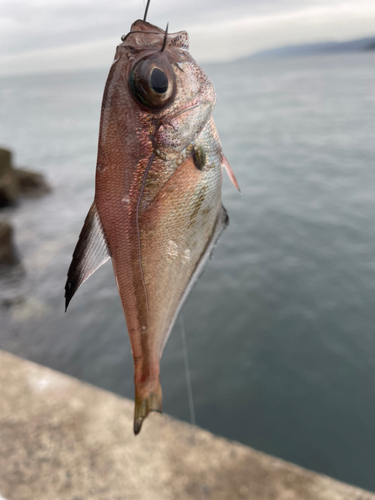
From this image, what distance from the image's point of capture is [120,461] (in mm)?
→ 4098

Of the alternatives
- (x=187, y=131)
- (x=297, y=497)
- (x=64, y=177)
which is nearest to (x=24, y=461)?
(x=297, y=497)

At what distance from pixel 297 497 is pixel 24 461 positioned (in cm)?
291

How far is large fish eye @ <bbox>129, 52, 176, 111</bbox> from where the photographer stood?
1.17m

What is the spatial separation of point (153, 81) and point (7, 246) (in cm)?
1235

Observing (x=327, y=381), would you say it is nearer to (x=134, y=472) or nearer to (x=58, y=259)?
(x=134, y=472)

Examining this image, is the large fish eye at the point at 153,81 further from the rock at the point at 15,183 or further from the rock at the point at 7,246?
the rock at the point at 15,183

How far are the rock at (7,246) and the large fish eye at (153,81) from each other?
11.6m

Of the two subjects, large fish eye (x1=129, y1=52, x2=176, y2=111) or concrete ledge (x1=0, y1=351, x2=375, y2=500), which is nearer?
large fish eye (x1=129, y1=52, x2=176, y2=111)

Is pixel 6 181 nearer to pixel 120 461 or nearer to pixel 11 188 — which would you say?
pixel 11 188

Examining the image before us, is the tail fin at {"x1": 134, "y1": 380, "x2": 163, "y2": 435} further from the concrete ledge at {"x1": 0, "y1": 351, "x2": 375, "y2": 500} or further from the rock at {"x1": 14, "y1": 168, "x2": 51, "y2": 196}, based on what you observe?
the rock at {"x1": 14, "y1": 168, "x2": 51, "y2": 196}

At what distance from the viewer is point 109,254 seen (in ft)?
4.43

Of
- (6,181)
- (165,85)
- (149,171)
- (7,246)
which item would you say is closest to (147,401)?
(149,171)

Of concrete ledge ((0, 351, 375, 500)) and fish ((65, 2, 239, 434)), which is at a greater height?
fish ((65, 2, 239, 434))

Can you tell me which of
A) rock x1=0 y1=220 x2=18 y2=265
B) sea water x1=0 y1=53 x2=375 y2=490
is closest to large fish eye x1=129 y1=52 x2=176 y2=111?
sea water x1=0 y1=53 x2=375 y2=490
